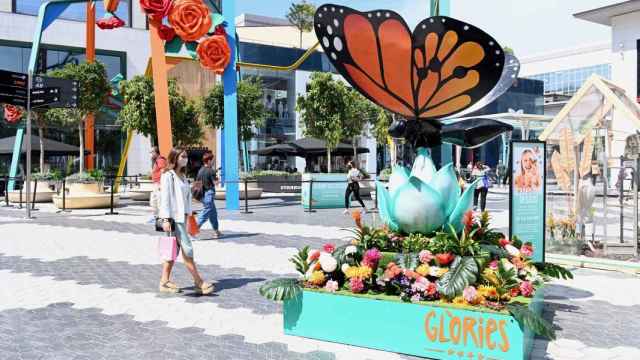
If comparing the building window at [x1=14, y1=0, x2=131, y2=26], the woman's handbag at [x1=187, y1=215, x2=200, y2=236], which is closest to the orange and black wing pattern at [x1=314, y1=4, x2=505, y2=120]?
the woman's handbag at [x1=187, y1=215, x2=200, y2=236]

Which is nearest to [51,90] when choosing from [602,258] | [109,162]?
[602,258]

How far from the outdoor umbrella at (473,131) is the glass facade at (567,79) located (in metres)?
61.4

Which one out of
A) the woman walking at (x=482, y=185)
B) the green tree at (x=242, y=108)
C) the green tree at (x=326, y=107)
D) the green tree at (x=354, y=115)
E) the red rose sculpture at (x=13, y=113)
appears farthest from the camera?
the green tree at (x=354, y=115)

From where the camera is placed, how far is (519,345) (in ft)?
13.1

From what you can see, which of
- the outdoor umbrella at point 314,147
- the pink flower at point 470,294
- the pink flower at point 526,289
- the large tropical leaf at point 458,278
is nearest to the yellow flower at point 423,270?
the large tropical leaf at point 458,278

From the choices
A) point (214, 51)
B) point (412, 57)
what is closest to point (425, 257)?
point (412, 57)

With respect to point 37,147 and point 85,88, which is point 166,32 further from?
point 37,147

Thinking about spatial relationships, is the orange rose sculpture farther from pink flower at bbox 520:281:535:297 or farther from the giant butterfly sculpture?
pink flower at bbox 520:281:535:297

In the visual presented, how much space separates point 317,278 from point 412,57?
85.1 inches

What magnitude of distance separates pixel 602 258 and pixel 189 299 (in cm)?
585

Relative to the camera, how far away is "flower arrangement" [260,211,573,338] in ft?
14.1

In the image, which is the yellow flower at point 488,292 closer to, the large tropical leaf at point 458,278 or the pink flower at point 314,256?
the large tropical leaf at point 458,278

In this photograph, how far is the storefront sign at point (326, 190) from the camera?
17622mm

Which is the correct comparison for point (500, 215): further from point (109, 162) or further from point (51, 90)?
point (109, 162)
